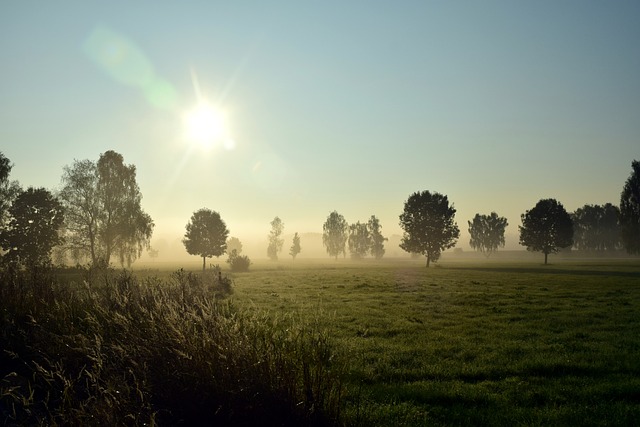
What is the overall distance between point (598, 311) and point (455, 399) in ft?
50.9

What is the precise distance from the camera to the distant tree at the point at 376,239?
509 ft

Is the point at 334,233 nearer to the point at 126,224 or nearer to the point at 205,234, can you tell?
the point at 205,234

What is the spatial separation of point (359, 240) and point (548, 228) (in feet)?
300

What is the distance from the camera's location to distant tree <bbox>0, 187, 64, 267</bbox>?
46000 mm

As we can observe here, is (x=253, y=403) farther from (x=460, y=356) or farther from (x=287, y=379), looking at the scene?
(x=460, y=356)

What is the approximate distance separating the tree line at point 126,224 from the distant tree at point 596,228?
39 cm

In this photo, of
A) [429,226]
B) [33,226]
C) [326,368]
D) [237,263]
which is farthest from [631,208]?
[33,226]

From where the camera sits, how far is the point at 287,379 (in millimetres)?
5645

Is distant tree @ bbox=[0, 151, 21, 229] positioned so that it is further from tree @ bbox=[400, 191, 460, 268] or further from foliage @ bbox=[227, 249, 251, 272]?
tree @ bbox=[400, 191, 460, 268]

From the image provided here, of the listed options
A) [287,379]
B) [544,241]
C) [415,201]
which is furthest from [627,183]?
[287,379]

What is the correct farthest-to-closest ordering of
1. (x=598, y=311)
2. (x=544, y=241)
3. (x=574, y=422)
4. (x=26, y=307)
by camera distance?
1. (x=544, y=241)
2. (x=598, y=311)
3. (x=26, y=307)
4. (x=574, y=422)

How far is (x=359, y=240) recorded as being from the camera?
167 metres

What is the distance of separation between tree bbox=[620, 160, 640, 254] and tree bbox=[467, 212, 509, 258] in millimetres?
87221

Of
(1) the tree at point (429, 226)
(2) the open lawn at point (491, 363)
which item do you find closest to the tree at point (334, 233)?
(1) the tree at point (429, 226)
